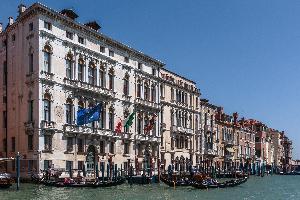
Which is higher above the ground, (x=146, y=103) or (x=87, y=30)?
(x=87, y=30)

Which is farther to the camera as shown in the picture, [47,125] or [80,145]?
[80,145]

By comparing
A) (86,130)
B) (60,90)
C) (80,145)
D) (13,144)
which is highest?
(60,90)

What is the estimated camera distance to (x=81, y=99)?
39.1 m

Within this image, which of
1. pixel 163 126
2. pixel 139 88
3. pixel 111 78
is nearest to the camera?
pixel 111 78

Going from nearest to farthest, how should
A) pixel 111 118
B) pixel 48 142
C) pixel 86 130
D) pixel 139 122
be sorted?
1. pixel 48 142
2. pixel 86 130
3. pixel 111 118
4. pixel 139 122

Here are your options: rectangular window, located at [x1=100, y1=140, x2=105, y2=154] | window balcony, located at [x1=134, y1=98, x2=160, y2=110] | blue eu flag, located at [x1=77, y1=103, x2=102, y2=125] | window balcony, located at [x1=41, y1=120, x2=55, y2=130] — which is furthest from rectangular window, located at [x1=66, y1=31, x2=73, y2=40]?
window balcony, located at [x1=134, y1=98, x2=160, y2=110]

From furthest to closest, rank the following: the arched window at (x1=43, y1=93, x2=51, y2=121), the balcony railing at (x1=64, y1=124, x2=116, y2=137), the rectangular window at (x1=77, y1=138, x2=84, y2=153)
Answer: the rectangular window at (x1=77, y1=138, x2=84, y2=153) < the balcony railing at (x1=64, y1=124, x2=116, y2=137) < the arched window at (x1=43, y1=93, x2=51, y2=121)

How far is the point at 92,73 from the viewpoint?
134 feet

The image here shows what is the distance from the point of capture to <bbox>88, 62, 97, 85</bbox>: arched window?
4059cm

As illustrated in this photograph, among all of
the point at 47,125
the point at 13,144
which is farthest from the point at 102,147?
the point at 13,144

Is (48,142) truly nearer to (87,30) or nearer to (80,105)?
(80,105)

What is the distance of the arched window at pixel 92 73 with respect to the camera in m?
40.6

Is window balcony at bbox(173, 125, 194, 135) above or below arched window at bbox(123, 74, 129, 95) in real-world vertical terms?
below

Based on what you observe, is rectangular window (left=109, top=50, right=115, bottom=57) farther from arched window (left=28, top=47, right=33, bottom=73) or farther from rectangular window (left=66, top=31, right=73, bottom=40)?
arched window (left=28, top=47, right=33, bottom=73)
